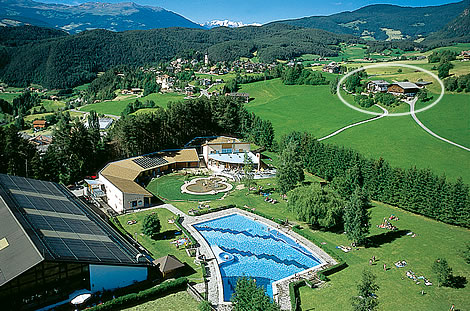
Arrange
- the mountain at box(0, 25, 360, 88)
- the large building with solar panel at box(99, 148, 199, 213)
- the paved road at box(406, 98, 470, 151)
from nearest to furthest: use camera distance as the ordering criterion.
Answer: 1. the large building with solar panel at box(99, 148, 199, 213)
2. the paved road at box(406, 98, 470, 151)
3. the mountain at box(0, 25, 360, 88)

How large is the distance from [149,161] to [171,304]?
89.6 feet

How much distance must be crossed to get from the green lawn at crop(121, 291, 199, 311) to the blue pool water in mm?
2536

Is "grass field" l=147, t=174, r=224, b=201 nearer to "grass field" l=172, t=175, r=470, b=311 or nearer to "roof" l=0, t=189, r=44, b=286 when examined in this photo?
"grass field" l=172, t=175, r=470, b=311

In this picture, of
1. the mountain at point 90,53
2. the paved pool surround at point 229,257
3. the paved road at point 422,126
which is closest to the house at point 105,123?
the paved pool surround at point 229,257

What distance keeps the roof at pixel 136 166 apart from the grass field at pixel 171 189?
208 cm

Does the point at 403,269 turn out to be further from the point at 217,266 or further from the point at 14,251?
the point at 14,251

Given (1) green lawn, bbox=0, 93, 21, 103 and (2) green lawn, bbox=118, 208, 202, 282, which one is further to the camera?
(1) green lawn, bbox=0, 93, 21, 103

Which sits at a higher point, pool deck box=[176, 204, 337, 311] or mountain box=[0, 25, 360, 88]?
mountain box=[0, 25, 360, 88]

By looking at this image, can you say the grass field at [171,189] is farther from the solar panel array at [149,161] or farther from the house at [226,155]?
the house at [226,155]

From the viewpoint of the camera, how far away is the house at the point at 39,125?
85769mm

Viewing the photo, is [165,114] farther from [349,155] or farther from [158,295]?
[158,295]

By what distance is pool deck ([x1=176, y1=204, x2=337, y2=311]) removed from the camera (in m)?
21.2

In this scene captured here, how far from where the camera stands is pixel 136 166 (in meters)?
43.6

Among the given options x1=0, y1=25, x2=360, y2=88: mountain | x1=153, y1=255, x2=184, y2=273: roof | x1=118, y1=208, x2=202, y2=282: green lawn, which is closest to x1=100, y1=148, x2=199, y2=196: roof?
x1=118, y1=208, x2=202, y2=282: green lawn
